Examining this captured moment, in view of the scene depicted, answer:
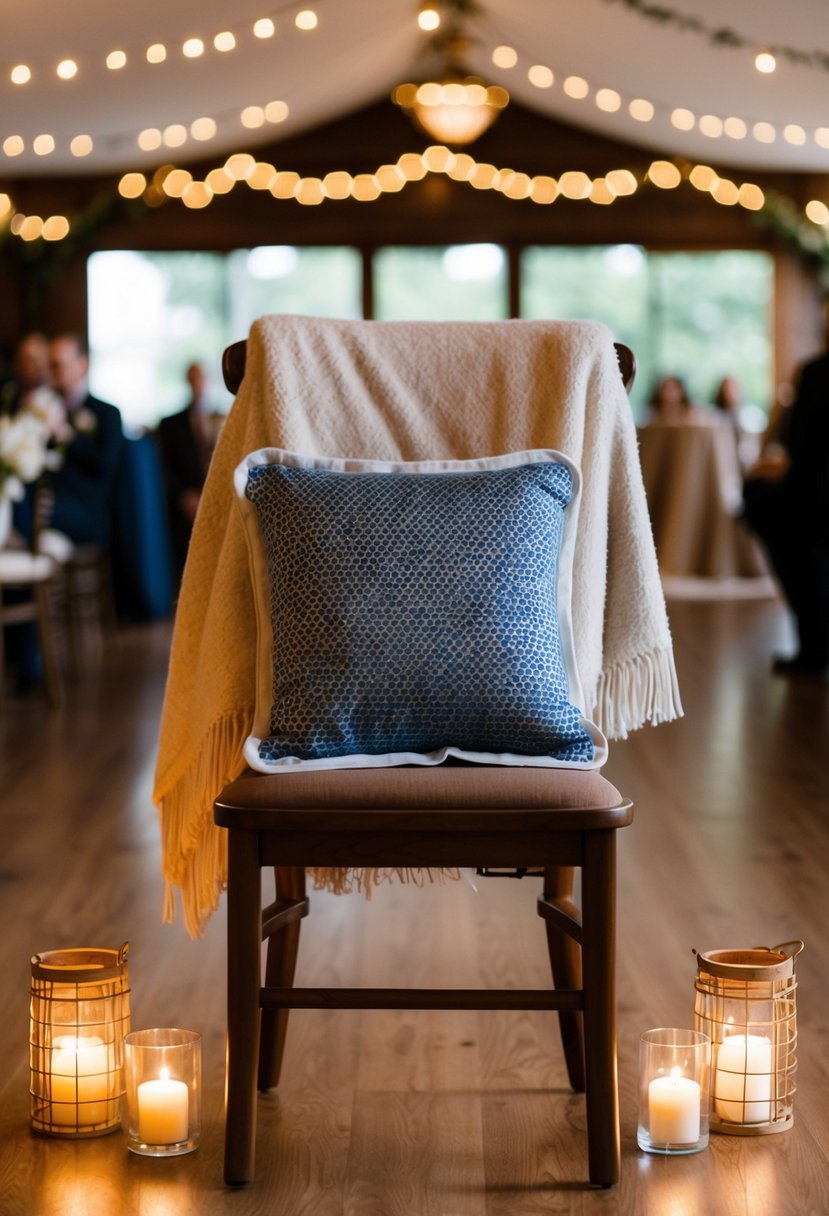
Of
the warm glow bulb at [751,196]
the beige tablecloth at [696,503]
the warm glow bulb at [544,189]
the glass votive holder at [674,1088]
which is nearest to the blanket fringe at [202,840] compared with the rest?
the glass votive holder at [674,1088]

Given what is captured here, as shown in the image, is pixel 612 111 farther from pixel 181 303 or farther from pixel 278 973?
pixel 278 973

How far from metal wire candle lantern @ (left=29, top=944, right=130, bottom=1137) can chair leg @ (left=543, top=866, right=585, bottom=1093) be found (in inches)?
21.4

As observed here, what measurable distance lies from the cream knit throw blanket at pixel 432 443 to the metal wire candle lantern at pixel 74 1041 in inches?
6.5

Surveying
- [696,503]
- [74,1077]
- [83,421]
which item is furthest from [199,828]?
[696,503]

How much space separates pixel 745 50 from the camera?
7730 millimetres

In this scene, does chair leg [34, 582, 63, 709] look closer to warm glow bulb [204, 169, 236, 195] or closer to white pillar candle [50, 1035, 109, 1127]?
white pillar candle [50, 1035, 109, 1127]

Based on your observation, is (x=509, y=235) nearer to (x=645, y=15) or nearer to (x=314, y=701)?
(x=645, y=15)

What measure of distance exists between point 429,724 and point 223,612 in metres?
0.36

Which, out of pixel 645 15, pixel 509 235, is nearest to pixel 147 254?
pixel 509 235

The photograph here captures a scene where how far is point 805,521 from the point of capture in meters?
5.84

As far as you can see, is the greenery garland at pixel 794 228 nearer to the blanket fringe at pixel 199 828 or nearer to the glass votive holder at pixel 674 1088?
the blanket fringe at pixel 199 828

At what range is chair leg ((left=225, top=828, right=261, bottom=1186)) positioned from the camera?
1654mm

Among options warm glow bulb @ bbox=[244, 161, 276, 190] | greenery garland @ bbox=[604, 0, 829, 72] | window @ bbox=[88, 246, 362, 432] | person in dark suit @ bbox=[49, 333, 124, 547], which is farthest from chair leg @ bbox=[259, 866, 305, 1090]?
warm glow bulb @ bbox=[244, 161, 276, 190]

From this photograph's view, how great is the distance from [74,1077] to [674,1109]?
70 cm
